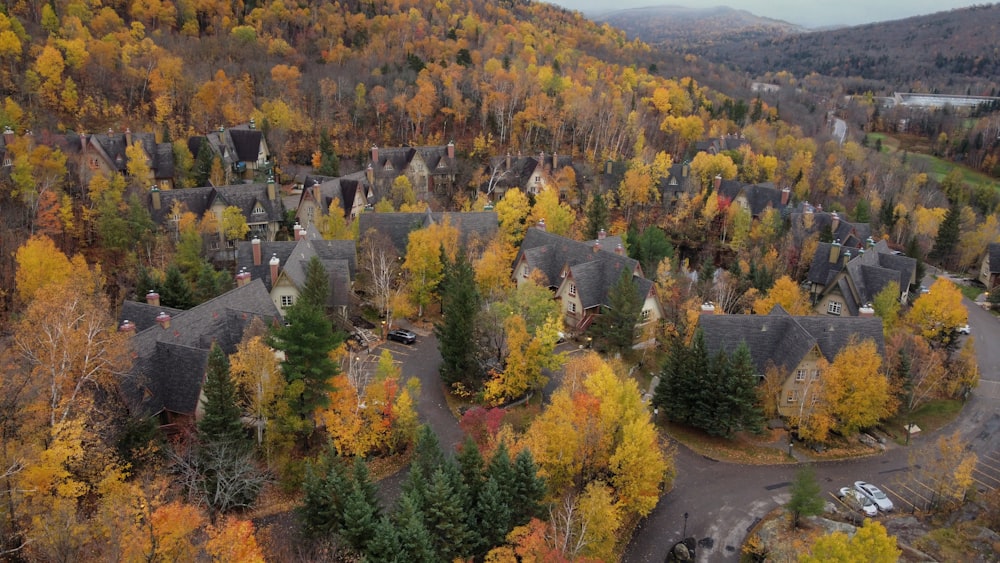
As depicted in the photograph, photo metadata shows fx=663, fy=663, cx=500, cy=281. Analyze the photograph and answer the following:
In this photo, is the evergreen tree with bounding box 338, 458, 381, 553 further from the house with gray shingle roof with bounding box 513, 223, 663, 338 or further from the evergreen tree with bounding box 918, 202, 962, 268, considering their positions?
the evergreen tree with bounding box 918, 202, 962, 268

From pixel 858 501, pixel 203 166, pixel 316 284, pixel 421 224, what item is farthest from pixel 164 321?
pixel 203 166

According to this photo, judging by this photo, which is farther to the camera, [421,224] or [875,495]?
[421,224]

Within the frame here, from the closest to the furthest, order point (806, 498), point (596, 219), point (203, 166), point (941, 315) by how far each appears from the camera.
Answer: point (806, 498) → point (941, 315) → point (596, 219) → point (203, 166)

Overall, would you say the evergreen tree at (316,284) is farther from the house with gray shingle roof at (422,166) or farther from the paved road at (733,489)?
the house with gray shingle roof at (422,166)

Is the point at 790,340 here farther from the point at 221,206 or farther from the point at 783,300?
the point at 221,206

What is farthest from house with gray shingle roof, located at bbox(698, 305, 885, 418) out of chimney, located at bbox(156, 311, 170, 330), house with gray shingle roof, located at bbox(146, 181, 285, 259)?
house with gray shingle roof, located at bbox(146, 181, 285, 259)

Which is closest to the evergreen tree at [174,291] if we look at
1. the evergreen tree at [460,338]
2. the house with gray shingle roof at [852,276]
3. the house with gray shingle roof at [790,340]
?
the evergreen tree at [460,338]
